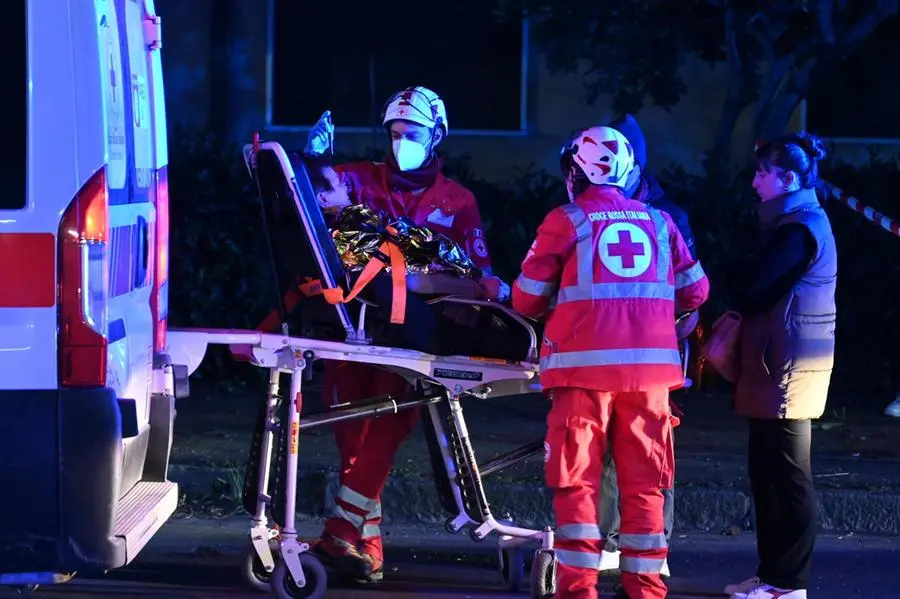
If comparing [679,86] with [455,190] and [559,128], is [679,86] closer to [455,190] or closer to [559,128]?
[559,128]

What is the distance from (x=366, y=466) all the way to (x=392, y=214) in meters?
0.99

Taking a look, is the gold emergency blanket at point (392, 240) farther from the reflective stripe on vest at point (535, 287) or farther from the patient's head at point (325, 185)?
the reflective stripe on vest at point (535, 287)

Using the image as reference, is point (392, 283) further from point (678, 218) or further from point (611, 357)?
point (678, 218)

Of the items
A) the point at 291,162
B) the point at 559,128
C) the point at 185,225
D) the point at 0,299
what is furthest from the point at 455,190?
the point at 559,128

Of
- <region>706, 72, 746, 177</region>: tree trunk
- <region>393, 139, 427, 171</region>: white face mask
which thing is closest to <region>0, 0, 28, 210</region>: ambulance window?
<region>393, 139, 427, 171</region>: white face mask

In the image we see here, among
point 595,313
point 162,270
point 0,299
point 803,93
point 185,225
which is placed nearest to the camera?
point 0,299

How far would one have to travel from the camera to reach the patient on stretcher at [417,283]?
502 centimetres

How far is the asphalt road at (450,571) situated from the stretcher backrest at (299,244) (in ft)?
3.47

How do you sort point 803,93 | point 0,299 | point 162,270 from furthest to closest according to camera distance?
1. point 803,93
2. point 162,270
3. point 0,299

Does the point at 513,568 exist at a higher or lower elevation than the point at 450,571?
higher

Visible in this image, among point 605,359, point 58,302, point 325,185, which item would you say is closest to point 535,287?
point 605,359

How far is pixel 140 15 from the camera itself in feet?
16.0

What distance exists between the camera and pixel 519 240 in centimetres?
870

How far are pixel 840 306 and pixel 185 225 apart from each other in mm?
4059
